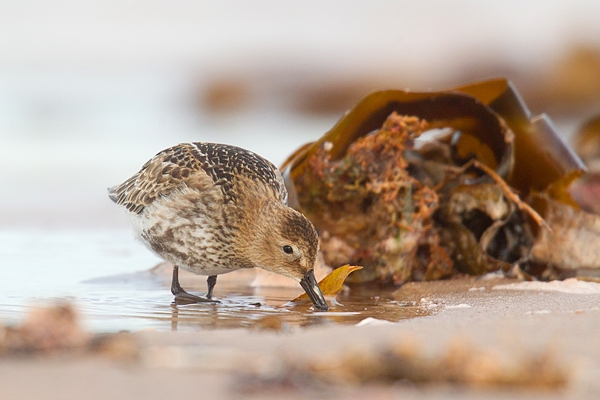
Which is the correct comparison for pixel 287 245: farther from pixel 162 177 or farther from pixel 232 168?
pixel 162 177

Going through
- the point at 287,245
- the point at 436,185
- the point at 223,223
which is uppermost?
the point at 436,185

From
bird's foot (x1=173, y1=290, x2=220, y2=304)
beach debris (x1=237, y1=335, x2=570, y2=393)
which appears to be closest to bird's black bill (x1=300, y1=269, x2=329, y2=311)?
bird's foot (x1=173, y1=290, x2=220, y2=304)

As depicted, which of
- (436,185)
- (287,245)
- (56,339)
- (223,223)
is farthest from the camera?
(436,185)

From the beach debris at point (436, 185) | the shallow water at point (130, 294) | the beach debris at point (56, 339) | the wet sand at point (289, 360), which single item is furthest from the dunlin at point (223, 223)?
the beach debris at point (56, 339)

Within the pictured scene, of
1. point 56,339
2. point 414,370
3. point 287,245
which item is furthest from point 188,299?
point 414,370

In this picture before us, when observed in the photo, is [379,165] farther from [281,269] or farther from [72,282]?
[72,282]

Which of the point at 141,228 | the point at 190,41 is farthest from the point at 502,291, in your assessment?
the point at 190,41

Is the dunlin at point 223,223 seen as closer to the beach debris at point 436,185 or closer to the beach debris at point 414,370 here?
the beach debris at point 436,185
